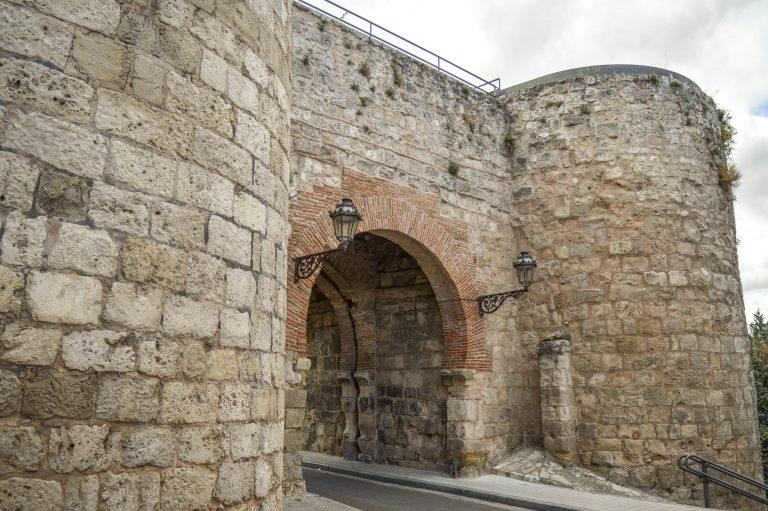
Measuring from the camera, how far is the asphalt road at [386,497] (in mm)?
7500

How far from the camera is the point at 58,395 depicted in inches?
103

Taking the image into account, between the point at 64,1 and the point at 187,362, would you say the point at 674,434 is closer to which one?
the point at 187,362

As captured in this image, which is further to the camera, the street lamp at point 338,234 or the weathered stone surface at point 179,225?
the street lamp at point 338,234

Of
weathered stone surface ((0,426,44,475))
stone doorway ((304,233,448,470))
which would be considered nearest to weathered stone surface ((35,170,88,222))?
weathered stone surface ((0,426,44,475))

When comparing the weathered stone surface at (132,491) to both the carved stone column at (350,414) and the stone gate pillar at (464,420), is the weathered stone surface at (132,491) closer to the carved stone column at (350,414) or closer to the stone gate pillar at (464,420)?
the stone gate pillar at (464,420)

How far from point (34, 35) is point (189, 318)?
1.42 m

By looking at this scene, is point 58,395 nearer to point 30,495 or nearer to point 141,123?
point 30,495

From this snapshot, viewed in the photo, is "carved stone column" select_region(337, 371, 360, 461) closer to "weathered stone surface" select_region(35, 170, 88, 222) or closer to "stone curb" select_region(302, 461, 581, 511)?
"stone curb" select_region(302, 461, 581, 511)

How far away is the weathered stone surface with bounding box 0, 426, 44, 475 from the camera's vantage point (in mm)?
2453

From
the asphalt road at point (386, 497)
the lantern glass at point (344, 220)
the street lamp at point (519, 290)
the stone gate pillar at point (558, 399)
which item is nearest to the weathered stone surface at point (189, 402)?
the lantern glass at point (344, 220)

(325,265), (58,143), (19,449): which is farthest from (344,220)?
(19,449)

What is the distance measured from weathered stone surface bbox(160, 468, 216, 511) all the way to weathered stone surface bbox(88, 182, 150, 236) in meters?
1.13

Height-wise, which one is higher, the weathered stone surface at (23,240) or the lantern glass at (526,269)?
the lantern glass at (526,269)

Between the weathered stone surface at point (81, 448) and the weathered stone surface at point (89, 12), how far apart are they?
5.79ft
